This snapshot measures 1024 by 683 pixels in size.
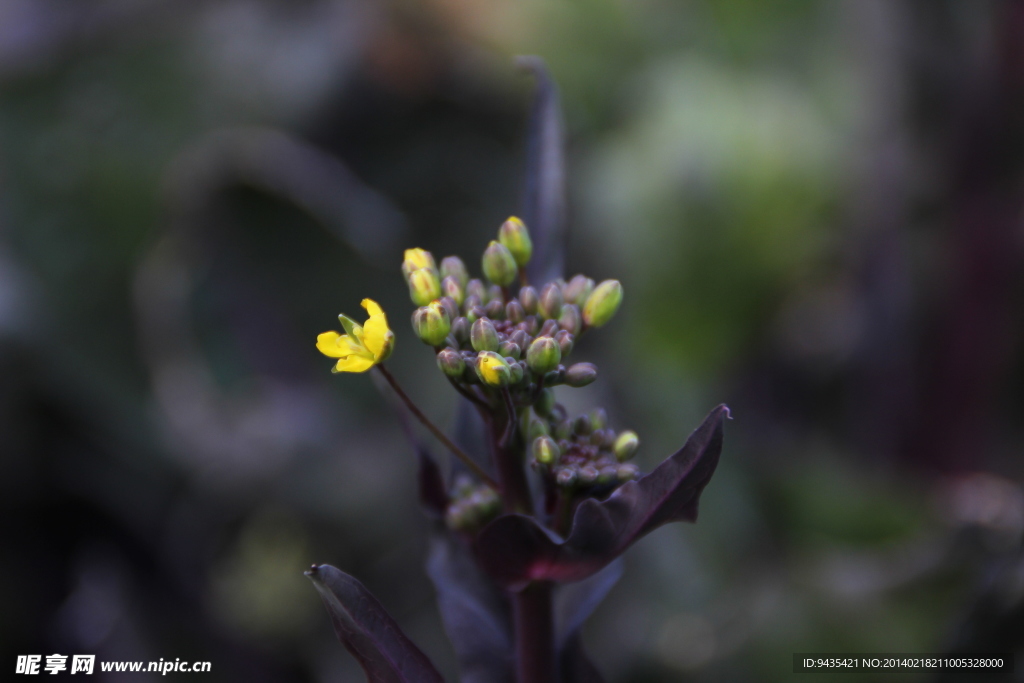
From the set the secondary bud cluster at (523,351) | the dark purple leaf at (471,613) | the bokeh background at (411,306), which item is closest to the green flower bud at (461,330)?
the secondary bud cluster at (523,351)

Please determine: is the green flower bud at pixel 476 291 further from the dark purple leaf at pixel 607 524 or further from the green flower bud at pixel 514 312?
the dark purple leaf at pixel 607 524

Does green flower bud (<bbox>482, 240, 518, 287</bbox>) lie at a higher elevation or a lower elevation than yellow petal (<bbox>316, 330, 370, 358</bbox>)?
higher

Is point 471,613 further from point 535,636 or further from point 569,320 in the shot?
point 569,320

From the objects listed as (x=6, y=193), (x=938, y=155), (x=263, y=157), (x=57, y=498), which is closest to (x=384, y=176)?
(x=263, y=157)

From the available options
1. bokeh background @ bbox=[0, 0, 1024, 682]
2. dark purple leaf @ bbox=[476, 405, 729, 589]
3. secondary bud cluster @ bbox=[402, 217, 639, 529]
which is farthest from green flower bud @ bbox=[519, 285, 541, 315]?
bokeh background @ bbox=[0, 0, 1024, 682]

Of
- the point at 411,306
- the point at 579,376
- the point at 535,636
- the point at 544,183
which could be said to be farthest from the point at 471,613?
the point at 411,306

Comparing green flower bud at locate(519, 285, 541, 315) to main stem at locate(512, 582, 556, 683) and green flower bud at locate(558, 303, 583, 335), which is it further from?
main stem at locate(512, 582, 556, 683)
